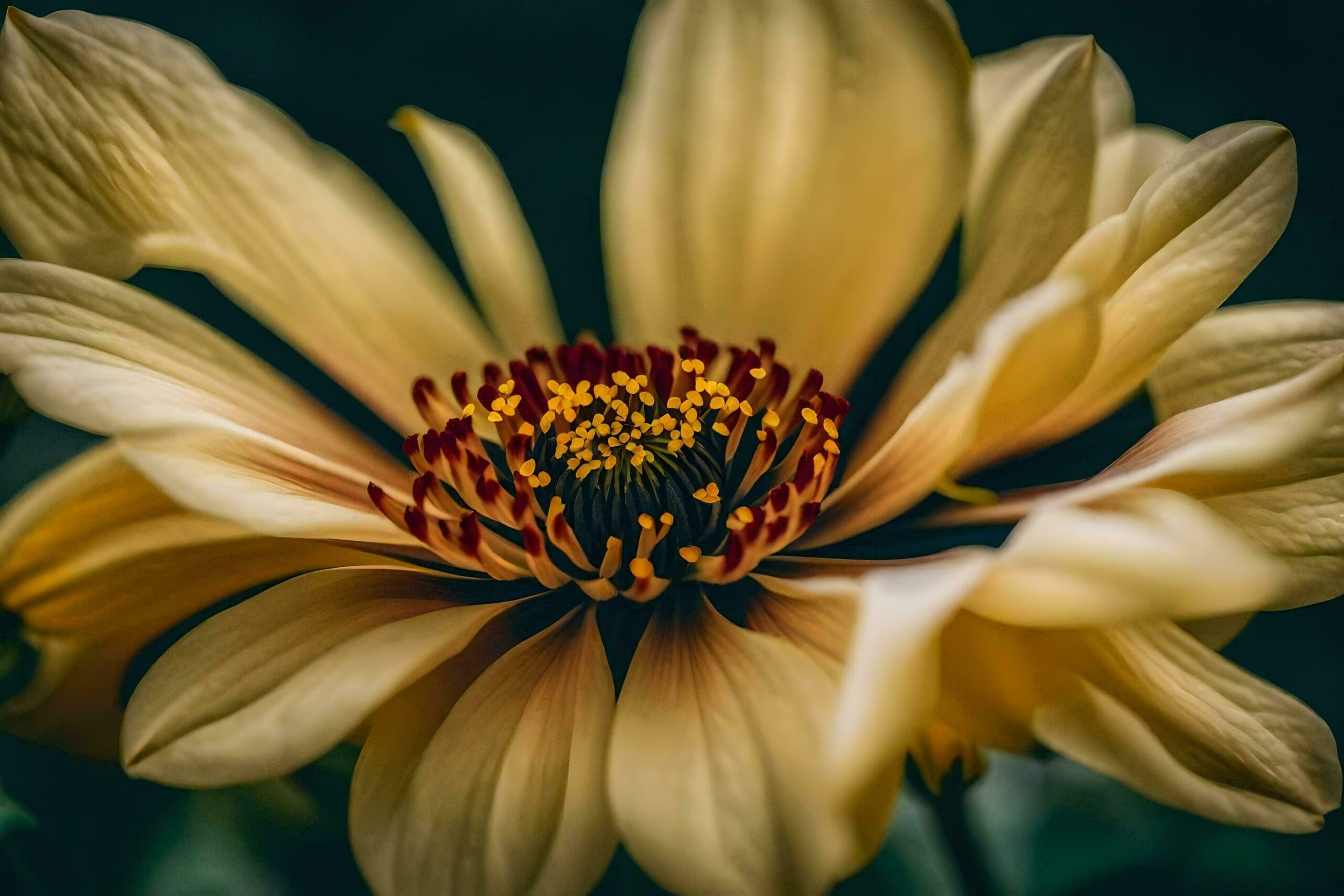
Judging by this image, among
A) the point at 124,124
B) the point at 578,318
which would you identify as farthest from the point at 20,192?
the point at 578,318

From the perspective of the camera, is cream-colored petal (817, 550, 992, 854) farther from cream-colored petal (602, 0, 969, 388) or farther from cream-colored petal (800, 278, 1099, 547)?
cream-colored petal (602, 0, 969, 388)

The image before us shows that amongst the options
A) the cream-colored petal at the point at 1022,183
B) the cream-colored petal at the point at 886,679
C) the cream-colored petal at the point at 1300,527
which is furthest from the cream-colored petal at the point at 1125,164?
the cream-colored petal at the point at 886,679

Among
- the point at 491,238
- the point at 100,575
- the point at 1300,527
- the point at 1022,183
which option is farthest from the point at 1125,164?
the point at 100,575

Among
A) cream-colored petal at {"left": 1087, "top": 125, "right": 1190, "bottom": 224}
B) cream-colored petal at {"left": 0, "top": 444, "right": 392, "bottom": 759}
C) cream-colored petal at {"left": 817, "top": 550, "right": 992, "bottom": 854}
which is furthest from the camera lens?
cream-colored petal at {"left": 1087, "top": 125, "right": 1190, "bottom": 224}

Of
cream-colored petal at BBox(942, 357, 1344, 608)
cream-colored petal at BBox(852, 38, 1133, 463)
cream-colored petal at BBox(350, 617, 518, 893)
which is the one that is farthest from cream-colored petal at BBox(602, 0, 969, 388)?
cream-colored petal at BBox(350, 617, 518, 893)

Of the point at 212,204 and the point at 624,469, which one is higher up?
the point at 212,204

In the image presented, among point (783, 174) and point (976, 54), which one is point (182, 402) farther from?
point (976, 54)

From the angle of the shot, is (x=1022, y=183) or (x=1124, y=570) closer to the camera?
(x=1124, y=570)

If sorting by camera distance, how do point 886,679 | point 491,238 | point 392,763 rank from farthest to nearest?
point 491,238, point 392,763, point 886,679
